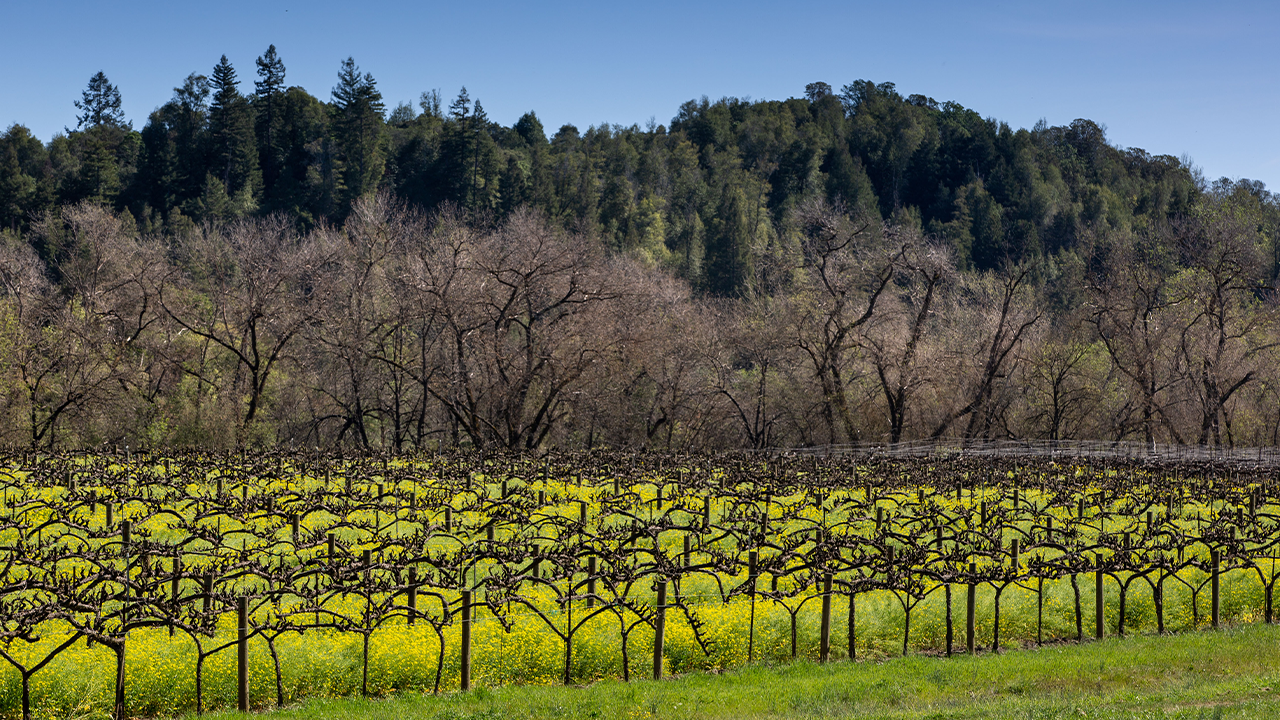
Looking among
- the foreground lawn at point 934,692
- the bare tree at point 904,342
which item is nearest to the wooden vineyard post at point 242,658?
the foreground lawn at point 934,692

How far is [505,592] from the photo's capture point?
46.8 feet

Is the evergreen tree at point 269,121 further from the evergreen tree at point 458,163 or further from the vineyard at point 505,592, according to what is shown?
the vineyard at point 505,592

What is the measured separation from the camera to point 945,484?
3175cm

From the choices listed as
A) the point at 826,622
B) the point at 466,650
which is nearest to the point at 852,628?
the point at 826,622

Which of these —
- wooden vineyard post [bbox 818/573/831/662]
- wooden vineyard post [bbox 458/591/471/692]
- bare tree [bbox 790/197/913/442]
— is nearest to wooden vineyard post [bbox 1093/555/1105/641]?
wooden vineyard post [bbox 818/573/831/662]

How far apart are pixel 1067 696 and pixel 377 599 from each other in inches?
387

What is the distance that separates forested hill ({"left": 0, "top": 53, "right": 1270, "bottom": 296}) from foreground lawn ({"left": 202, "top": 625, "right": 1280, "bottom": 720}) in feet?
178

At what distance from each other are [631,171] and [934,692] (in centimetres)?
10922

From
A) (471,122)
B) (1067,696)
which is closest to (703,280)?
(471,122)

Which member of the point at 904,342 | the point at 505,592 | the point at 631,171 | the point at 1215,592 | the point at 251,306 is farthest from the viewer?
the point at 631,171

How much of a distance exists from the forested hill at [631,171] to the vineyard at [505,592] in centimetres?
4648

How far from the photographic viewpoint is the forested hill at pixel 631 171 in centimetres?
9031

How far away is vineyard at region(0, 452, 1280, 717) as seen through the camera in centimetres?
1256

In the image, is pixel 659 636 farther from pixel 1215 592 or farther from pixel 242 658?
pixel 1215 592
